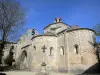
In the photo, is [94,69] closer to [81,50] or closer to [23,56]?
[81,50]

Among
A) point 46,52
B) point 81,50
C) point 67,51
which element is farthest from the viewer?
point 46,52

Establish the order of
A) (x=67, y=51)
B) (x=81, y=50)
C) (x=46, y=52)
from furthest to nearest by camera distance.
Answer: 1. (x=46, y=52)
2. (x=67, y=51)
3. (x=81, y=50)

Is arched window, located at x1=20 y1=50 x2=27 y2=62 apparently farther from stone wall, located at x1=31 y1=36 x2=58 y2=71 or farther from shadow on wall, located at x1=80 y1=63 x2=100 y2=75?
shadow on wall, located at x1=80 y1=63 x2=100 y2=75

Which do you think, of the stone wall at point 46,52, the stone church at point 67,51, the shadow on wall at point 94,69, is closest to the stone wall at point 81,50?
the stone church at point 67,51

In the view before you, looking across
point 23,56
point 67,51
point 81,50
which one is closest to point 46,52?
point 67,51

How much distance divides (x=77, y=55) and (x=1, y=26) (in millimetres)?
12462

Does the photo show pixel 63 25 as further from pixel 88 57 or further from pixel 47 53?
pixel 88 57

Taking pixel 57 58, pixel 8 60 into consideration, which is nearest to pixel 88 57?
pixel 57 58

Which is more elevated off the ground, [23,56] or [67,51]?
[67,51]

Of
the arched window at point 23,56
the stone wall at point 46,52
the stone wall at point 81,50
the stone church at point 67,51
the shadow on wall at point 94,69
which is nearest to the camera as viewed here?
the shadow on wall at point 94,69

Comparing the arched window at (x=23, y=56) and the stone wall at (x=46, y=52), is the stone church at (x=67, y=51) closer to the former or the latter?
the stone wall at (x=46, y=52)

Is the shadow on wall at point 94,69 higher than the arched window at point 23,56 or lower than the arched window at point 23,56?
lower

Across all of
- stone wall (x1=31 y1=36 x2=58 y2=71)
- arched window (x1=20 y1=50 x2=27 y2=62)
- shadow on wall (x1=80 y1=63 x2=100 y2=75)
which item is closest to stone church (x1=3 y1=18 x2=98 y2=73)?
stone wall (x1=31 y1=36 x2=58 y2=71)

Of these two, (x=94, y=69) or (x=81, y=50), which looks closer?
(x=94, y=69)
